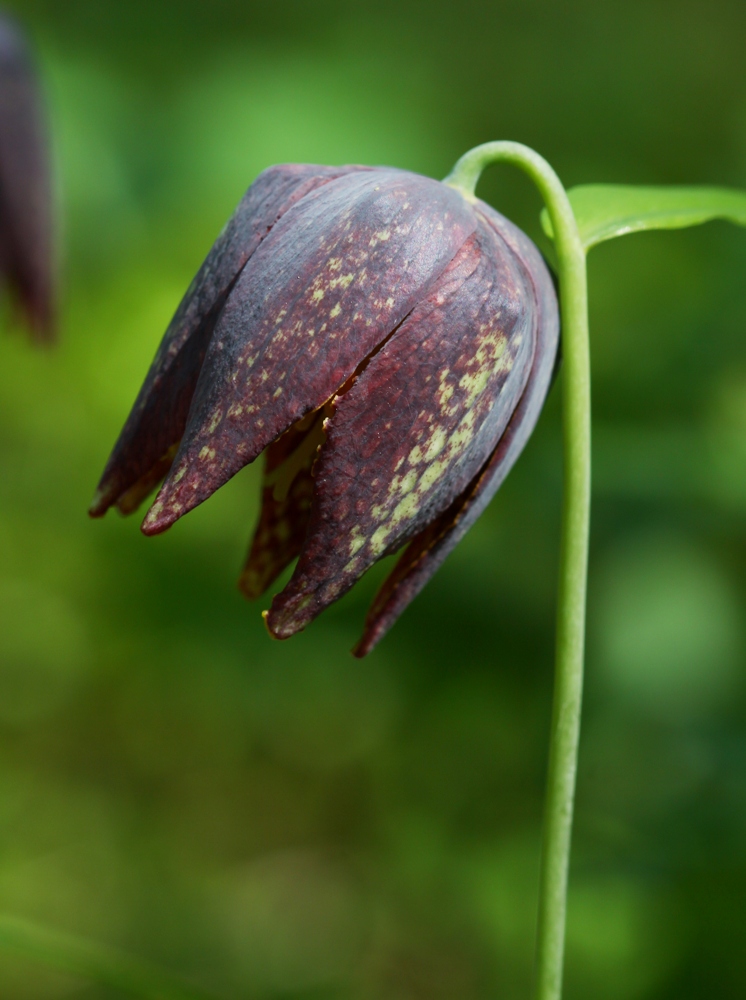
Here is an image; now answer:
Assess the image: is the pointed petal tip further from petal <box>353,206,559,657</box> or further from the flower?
petal <box>353,206,559,657</box>

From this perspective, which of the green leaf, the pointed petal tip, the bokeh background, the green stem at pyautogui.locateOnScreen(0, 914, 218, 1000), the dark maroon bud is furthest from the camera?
the bokeh background

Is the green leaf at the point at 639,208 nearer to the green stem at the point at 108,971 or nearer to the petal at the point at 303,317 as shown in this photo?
the petal at the point at 303,317

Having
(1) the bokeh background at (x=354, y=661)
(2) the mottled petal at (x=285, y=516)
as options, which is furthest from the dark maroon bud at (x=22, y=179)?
(2) the mottled petal at (x=285, y=516)

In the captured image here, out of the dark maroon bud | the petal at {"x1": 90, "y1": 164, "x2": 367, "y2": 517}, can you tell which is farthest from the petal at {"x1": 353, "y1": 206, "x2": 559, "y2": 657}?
the dark maroon bud

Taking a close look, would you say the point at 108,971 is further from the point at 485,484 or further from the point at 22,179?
the point at 22,179

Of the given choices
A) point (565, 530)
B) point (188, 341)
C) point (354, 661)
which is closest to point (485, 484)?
point (565, 530)

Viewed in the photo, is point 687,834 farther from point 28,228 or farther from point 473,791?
point 28,228
